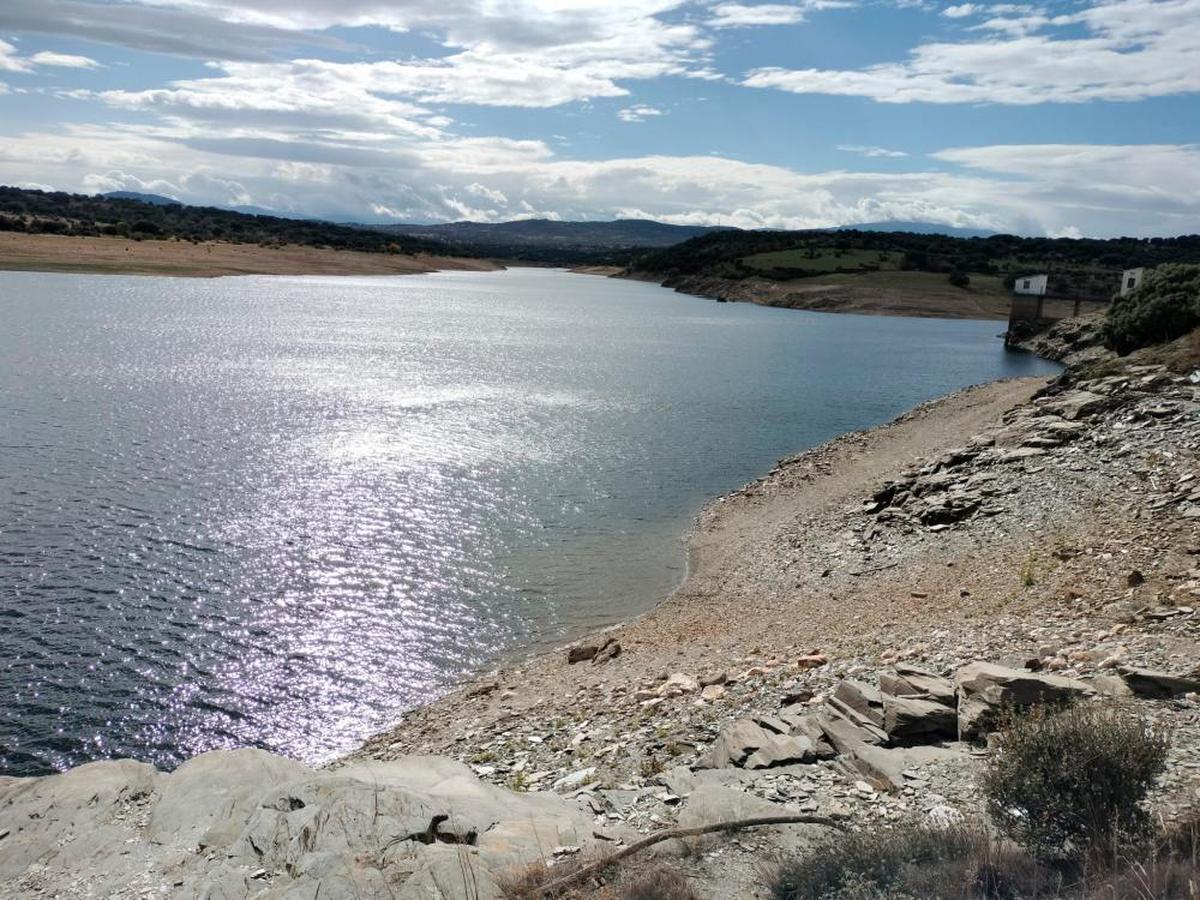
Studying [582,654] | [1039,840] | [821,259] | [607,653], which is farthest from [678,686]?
[821,259]

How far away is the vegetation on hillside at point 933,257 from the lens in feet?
464

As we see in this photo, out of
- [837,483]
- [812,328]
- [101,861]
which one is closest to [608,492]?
[837,483]

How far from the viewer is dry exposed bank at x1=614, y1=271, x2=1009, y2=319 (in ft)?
417

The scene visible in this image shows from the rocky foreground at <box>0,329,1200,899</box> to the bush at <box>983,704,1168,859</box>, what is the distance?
1.07 m

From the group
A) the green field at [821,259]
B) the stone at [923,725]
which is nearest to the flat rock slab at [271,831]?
the stone at [923,725]

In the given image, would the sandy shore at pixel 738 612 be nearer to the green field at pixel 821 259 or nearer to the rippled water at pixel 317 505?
the rippled water at pixel 317 505

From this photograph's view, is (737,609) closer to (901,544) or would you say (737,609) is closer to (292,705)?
(901,544)

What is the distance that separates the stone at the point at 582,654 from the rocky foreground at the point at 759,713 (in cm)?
5

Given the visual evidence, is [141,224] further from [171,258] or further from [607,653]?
[607,653]

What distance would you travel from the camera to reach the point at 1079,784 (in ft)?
21.1

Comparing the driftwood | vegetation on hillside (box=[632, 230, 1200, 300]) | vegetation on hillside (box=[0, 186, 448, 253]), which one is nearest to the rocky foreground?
the driftwood

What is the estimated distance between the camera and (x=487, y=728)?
14398 millimetres

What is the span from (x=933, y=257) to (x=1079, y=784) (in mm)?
161658

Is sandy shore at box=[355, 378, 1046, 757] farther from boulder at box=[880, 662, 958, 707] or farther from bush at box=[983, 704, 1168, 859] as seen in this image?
bush at box=[983, 704, 1168, 859]
